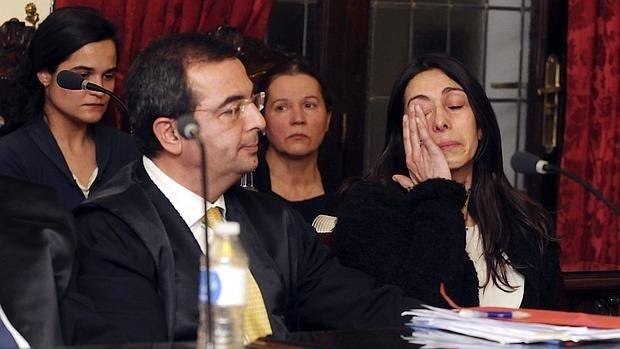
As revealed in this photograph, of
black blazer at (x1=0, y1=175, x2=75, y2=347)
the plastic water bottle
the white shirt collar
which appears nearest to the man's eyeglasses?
the white shirt collar

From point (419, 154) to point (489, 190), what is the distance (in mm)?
193

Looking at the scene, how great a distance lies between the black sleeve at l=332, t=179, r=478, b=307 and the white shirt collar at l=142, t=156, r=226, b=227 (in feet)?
1.58

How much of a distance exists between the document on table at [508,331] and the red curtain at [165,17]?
2.49 meters

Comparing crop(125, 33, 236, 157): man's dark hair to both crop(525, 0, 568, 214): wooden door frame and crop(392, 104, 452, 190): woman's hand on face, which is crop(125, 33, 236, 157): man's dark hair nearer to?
crop(392, 104, 452, 190): woman's hand on face

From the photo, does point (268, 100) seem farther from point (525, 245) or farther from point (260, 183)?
point (525, 245)

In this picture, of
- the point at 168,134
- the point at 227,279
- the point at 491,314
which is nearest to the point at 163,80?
the point at 168,134

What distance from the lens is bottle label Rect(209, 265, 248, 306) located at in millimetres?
1681

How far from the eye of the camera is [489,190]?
3.12 meters

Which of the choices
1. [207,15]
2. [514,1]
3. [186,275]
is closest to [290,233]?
[186,275]

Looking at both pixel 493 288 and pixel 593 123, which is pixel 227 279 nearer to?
pixel 493 288

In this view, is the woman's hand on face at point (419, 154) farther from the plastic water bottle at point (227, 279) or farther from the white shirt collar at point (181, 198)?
the plastic water bottle at point (227, 279)

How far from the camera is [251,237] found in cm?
264

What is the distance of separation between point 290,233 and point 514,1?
9.47ft

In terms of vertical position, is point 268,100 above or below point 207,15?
below
